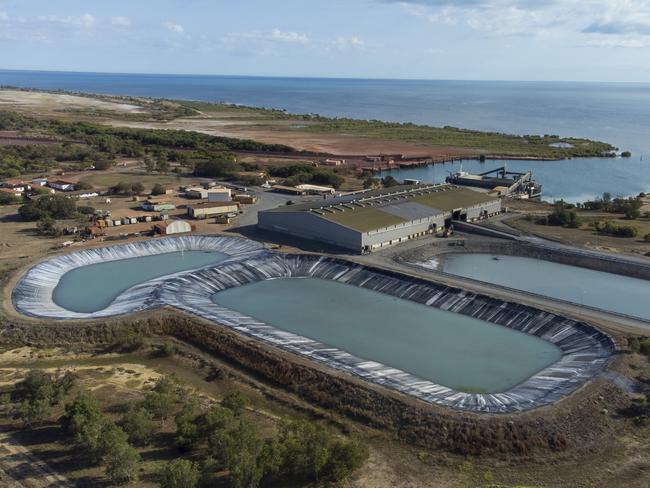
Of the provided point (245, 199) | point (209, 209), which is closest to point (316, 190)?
point (245, 199)

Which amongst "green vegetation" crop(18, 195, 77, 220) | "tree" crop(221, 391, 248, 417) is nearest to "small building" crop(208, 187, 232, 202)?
"green vegetation" crop(18, 195, 77, 220)

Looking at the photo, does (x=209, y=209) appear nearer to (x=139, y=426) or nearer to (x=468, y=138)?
(x=139, y=426)

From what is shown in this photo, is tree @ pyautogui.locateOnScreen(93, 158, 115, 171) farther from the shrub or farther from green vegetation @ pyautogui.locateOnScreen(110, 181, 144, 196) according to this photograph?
the shrub

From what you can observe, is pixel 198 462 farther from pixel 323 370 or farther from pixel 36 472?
pixel 323 370

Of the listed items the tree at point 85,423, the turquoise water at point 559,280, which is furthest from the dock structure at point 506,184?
the tree at point 85,423

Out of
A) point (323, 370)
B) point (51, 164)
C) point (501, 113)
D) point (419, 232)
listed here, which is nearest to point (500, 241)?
point (419, 232)
